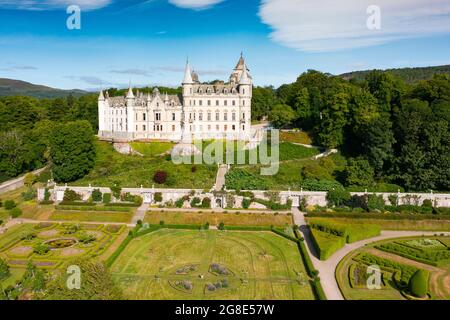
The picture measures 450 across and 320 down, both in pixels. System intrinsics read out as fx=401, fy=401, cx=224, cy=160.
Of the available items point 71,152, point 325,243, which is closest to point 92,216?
point 71,152

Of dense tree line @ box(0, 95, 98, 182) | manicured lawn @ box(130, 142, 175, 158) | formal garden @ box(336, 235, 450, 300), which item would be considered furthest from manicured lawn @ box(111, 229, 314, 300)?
manicured lawn @ box(130, 142, 175, 158)

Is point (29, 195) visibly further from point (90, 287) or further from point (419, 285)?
point (419, 285)

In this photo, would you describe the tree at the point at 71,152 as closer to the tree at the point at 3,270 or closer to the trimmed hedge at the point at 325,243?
the tree at the point at 3,270

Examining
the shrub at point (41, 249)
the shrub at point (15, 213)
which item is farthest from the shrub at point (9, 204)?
the shrub at point (41, 249)

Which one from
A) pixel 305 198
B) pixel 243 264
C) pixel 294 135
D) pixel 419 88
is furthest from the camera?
pixel 294 135
